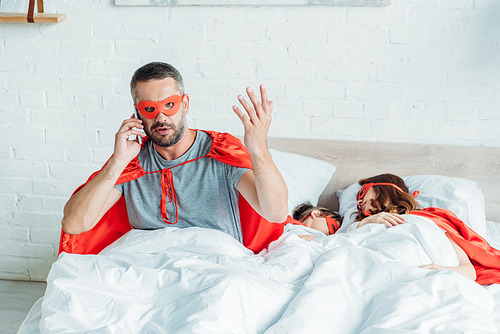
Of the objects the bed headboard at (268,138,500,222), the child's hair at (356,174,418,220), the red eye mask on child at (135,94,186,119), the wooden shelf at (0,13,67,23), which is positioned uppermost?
the wooden shelf at (0,13,67,23)

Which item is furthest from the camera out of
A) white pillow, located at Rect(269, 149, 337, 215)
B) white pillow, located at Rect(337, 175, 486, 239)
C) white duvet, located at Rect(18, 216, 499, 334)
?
white pillow, located at Rect(269, 149, 337, 215)

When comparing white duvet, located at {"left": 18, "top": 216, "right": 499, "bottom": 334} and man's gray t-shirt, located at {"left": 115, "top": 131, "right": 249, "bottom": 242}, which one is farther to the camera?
man's gray t-shirt, located at {"left": 115, "top": 131, "right": 249, "bottom": 242}

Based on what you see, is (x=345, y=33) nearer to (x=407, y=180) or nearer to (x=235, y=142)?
(x=407, y=180)

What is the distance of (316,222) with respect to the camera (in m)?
1.85

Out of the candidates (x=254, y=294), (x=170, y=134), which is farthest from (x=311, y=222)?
(x=254, y=294)

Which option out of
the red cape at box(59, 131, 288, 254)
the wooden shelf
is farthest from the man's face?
the wooden shelf

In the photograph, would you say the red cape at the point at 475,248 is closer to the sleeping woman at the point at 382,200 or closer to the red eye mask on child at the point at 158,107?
the sleeping woman at the point at 382,200

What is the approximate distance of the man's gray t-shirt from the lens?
151cm

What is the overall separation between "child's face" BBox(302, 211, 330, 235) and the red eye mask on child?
0.79 m

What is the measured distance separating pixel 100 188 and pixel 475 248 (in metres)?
1.31

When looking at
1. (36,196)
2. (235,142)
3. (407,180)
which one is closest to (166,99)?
(235,142)

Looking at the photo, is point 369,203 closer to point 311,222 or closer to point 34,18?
point 311,222

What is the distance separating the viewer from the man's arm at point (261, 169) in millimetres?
1260

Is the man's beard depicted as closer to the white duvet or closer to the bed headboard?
the white duvet
